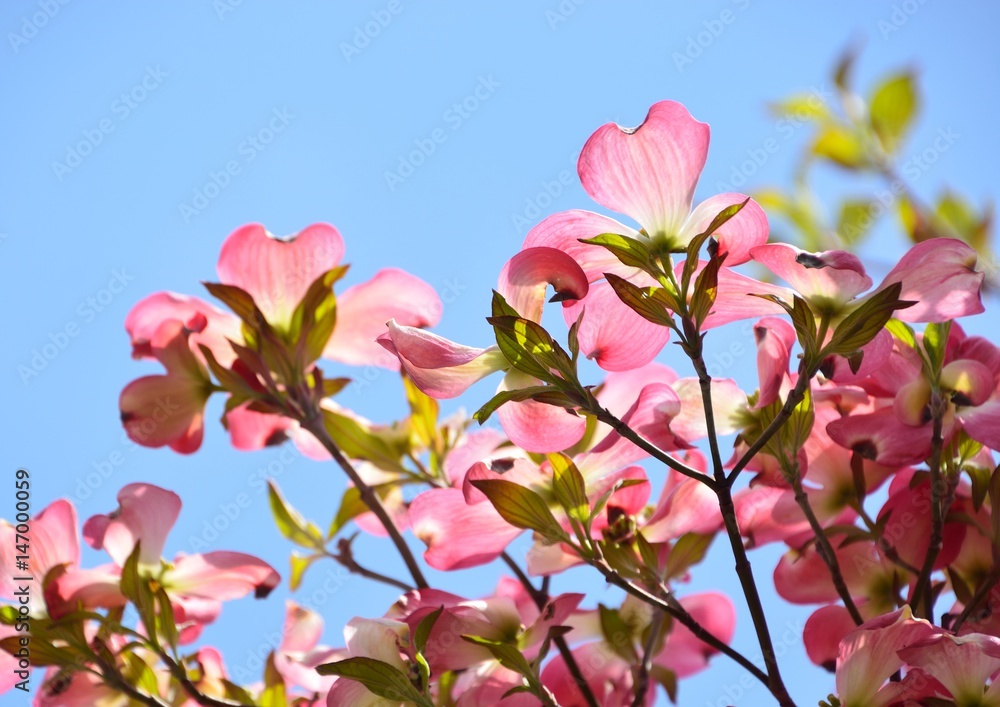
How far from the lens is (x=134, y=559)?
2.36ft

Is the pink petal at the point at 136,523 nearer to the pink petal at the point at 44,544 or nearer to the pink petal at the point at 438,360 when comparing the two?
the pink petal at the point at 44,544

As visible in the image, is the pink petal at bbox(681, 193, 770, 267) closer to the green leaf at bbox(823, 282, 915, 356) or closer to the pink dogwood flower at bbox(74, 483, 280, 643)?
the green leaf at bbox(823, 282, 915, 356)

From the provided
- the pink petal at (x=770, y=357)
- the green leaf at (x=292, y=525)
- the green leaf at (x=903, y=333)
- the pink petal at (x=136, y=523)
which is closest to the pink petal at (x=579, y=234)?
the pink petal at (x=770, y=357)

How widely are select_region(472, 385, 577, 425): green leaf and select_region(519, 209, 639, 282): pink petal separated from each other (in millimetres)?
99

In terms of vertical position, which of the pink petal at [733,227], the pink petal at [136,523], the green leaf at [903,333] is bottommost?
the pink petal at [136,523]

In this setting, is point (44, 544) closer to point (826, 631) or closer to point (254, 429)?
point (254, 429)

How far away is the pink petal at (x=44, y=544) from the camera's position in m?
0.77

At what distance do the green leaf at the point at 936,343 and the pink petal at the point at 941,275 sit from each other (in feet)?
0.31

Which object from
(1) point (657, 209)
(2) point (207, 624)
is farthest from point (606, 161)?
(2) point (207, 624)

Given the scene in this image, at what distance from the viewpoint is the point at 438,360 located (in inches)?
22.5

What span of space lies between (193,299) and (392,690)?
17.2 inches

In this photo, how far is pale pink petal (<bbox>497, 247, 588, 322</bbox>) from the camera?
55cm

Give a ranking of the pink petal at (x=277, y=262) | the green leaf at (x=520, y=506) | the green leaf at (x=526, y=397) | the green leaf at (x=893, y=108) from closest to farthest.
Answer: the green leaf at (x=526, y=397) → the green leaf at (x=520, y=506) → the pink petal at (x=277, y=262) → the green leaf at (x=893, y=108)

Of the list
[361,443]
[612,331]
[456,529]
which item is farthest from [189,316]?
[612,331]
